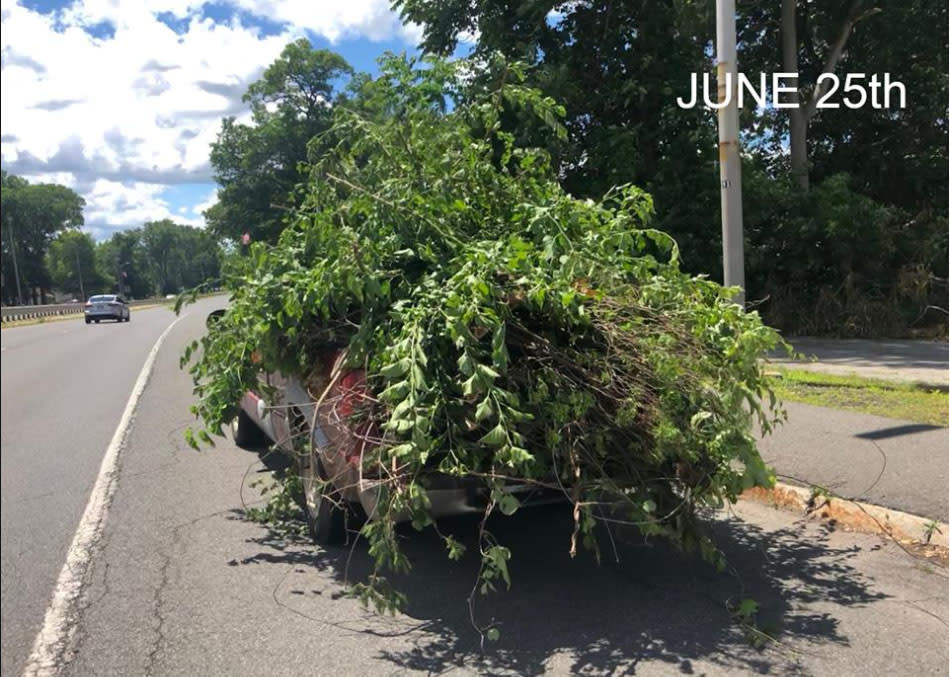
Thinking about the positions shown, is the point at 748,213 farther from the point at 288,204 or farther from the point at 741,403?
the point at 741,403

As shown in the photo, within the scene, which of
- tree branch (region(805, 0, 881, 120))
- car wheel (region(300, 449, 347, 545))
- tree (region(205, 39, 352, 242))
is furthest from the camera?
tree (region(205, 39, 352, 242))

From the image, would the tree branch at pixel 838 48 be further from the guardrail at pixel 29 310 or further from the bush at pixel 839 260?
the guardrail at pixel 29 310

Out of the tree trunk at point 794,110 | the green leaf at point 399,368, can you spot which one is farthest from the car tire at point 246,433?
the tree trunk at point 794,110

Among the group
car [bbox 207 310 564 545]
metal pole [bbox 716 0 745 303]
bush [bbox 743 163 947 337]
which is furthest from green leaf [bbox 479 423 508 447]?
bush [bbox 743 163 947 337]

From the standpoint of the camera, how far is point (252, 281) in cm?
458

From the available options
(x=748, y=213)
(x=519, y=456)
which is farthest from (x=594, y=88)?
(x=519, y=456)

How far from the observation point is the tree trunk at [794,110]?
16016 mm

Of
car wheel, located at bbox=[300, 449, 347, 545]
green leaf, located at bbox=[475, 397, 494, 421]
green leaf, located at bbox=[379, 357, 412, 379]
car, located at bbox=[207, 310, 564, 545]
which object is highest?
green leaf, located at bbox=[379, 357, 412, 379]

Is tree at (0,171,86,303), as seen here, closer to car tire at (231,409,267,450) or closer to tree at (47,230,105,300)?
tree at (47,230,105,300)

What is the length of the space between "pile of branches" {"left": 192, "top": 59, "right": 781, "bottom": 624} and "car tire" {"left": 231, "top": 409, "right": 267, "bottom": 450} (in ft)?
9.38

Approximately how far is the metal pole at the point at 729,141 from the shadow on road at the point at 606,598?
3661 millimetres

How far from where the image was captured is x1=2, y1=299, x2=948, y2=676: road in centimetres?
337

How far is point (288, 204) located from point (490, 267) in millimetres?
3647

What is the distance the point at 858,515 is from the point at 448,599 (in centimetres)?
280
